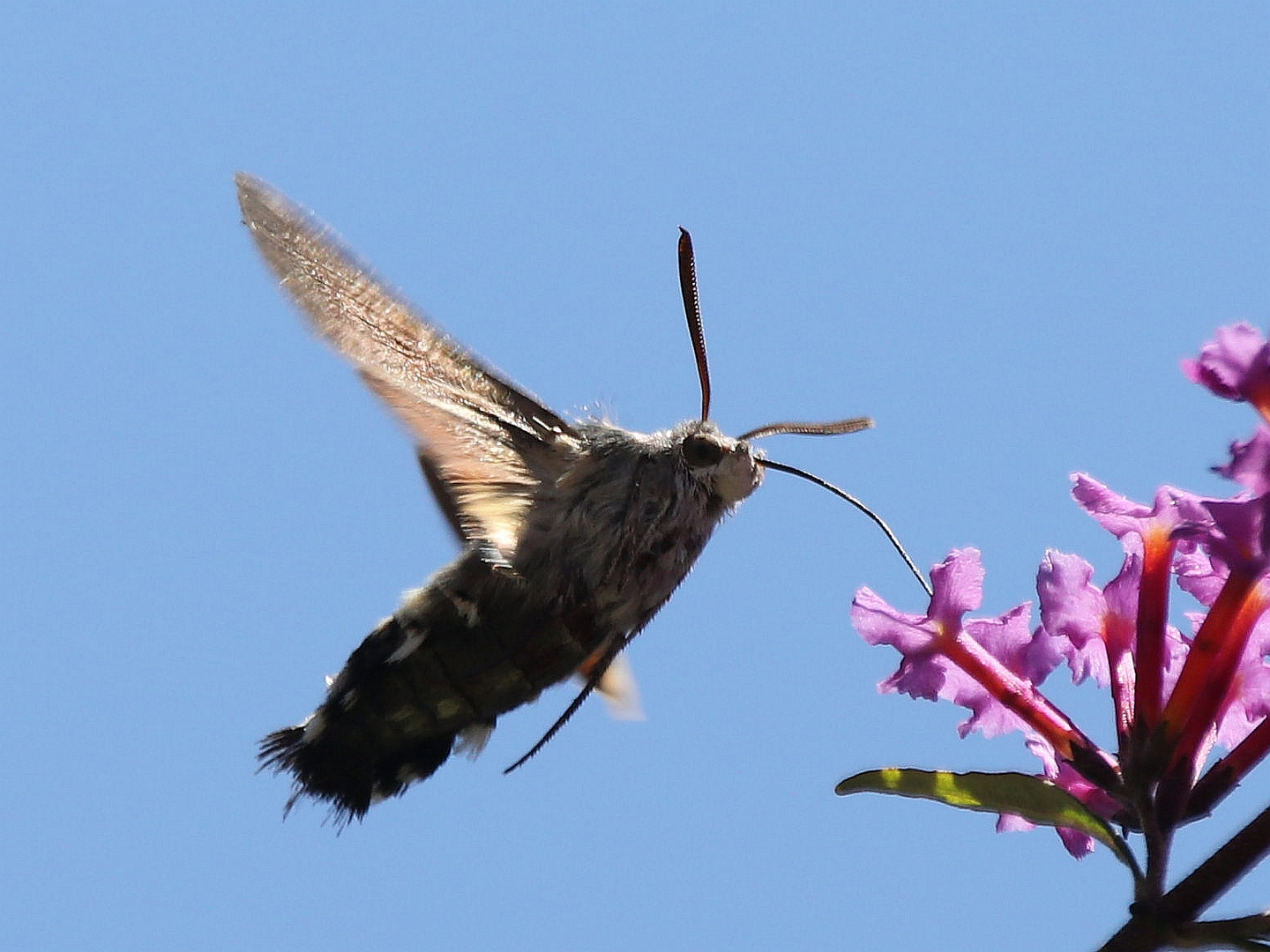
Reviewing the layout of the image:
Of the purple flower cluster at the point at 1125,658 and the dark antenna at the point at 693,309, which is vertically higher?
the dark antenna at the point at 693,309

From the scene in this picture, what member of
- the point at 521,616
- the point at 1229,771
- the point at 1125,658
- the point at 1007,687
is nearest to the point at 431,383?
the point at 521,616

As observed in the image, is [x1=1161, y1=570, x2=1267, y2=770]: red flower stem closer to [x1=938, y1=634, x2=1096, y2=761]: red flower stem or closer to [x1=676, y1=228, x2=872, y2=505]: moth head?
[x1=938, y1=634, x2=1096, y2=761]: red flower stem

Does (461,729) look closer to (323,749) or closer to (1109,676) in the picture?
(323,749)

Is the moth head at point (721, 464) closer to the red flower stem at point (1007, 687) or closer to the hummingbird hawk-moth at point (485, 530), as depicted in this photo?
the hummingbird hawk-moth at point (485, 530)

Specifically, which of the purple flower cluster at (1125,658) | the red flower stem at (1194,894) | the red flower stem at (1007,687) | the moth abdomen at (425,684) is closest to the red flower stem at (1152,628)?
the purple flower cluster at (1125,658)

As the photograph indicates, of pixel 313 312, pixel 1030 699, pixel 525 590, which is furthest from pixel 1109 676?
pixel 313 312

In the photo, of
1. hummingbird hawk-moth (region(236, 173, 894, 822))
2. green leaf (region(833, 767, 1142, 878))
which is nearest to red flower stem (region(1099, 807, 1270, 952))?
green leaf (region(833, 767, 1142, 878))

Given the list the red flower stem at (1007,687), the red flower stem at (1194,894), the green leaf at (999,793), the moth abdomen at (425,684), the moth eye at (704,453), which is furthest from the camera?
the moth eye at (704,453)
